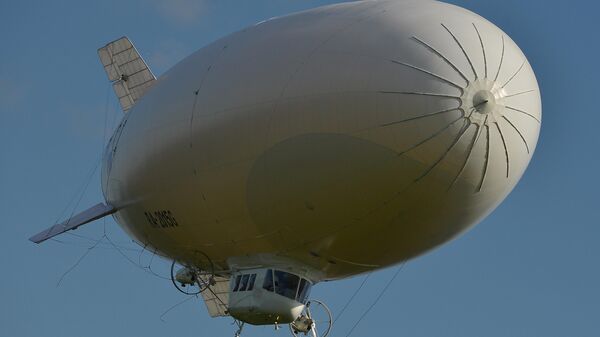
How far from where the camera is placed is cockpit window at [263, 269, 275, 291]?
2931cm

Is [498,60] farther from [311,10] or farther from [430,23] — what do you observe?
[311,10]

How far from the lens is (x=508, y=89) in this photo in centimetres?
2612

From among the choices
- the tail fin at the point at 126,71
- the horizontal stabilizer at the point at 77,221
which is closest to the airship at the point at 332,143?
the horizontal stabilizer at the point at 77,221

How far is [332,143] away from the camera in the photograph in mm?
25906

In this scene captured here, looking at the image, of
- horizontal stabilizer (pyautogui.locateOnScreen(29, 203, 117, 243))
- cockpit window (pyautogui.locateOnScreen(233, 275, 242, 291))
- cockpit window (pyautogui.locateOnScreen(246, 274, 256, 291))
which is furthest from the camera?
horizontal stabilizer (pyautogui.locateOnScreen(29, 203, 117, 243))

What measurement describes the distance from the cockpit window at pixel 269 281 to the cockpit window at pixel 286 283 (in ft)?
0.31

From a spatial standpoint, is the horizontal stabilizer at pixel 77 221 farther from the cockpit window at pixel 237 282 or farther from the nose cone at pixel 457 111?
the nose cone at pixel 457 111

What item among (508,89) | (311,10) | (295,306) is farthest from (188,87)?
(508,89)

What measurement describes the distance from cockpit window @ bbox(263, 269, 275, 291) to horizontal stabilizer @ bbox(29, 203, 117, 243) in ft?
18.3

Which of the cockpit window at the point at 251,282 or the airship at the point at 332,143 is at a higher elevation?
Answer: the airship at the point at 332,143

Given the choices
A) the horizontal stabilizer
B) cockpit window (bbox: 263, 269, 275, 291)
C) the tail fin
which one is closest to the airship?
cockpit window (bbox: 263, 269, 275, 291)

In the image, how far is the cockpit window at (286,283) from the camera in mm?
29328

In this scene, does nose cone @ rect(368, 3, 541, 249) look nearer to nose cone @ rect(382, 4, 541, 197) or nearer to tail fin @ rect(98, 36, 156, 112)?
nose cone @ rect(382, 4, 541, 197)

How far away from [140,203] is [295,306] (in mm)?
4707
